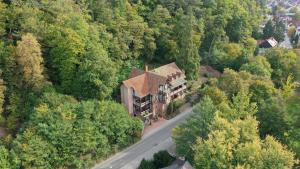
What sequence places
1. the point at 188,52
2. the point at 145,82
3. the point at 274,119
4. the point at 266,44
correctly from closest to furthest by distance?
the point at 274,119 < the point at 145,82 < the point at 188,52 < the point at 266,44

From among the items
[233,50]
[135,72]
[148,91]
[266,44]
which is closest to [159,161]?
[148,91]

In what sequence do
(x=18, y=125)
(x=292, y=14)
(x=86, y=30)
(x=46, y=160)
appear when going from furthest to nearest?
1. (x=292, y=14)
2. (x=86, y=30)
3. (x=18, y=125)
4. (x=46, y=160)

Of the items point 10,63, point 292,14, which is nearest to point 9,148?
point 10,63

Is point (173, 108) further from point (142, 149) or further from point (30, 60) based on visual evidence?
point (30, 60)

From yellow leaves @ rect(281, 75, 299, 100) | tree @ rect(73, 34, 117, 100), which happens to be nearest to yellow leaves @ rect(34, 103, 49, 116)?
tree @ rect(73, 34, 117, 100)

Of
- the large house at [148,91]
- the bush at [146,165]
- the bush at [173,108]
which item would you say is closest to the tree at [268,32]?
the large house at [148,91]

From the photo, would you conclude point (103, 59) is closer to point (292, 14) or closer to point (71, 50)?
point (71, 50)
